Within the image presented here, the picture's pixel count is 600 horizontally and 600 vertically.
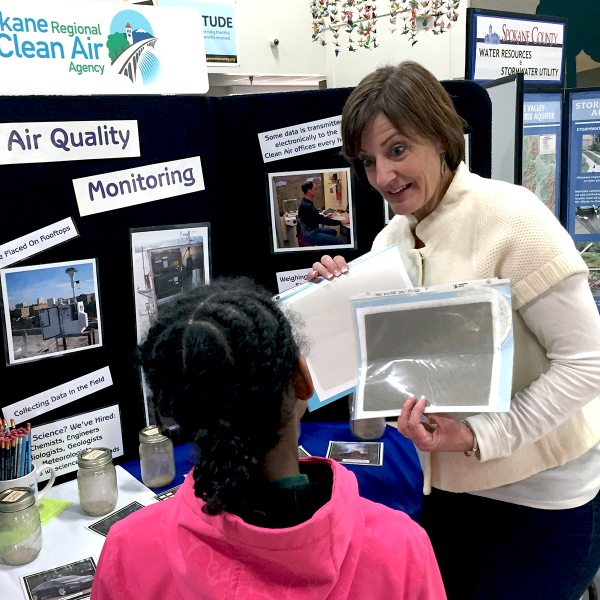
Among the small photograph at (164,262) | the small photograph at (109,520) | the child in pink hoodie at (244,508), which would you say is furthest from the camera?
the small photograph at (164,262)

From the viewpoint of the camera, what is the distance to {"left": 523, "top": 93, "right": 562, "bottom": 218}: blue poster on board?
2.64 m

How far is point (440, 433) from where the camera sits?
2.91 feet

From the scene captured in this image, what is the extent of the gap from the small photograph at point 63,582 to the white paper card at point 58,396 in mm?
345

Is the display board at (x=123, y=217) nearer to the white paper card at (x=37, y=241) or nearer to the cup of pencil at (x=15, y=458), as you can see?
the white paper card at (x=37, y=241)

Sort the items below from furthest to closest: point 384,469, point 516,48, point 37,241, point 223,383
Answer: point 516,48
point 384,469
point 37,241
point 223,383

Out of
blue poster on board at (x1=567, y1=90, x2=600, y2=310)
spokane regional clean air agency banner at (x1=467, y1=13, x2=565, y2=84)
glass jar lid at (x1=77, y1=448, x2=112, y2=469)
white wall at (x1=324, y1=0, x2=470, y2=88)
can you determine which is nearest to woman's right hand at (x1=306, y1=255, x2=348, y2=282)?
glass jar lid at (x1=77, y1=448, x2=112, y2=469)

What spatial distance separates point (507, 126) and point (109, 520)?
1.52 meters

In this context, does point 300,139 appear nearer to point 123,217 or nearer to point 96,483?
point 123,217

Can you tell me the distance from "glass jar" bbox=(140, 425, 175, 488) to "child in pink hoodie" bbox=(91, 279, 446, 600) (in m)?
0.56

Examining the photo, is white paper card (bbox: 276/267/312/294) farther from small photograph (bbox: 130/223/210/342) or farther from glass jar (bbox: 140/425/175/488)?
glass jar (bbox: 140/425/175/488)

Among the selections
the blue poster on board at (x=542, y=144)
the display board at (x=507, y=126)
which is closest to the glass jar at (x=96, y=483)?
the display board at (x=507, y=126)

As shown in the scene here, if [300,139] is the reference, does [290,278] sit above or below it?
below

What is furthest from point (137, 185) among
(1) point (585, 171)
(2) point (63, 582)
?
(1) point (585, 171)

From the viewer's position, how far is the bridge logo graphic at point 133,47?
3.84 ft
